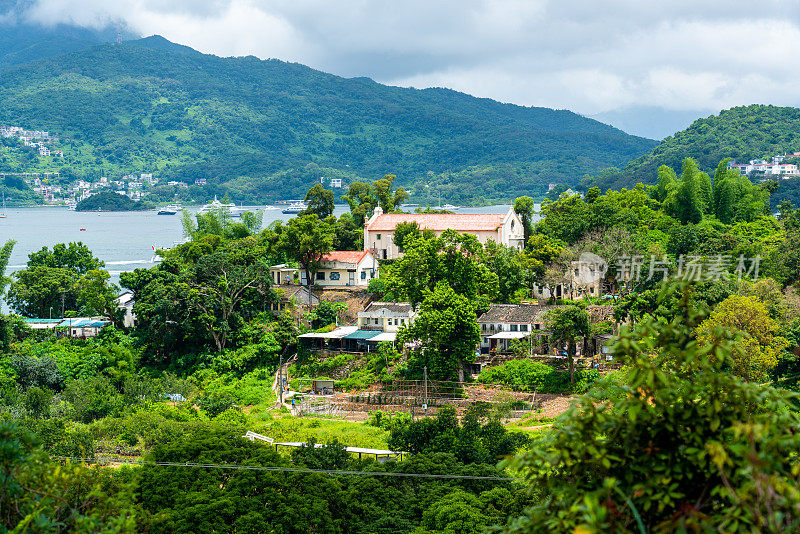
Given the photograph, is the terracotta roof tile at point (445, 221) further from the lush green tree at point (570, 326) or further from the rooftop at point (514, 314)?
the lush green tree at point (570, 326)

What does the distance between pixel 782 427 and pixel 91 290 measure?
31.3 meters

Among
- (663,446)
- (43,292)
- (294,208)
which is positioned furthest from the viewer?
(294,208)

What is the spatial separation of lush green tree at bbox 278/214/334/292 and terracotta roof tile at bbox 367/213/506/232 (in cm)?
637

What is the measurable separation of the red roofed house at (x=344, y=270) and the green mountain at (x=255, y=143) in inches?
3820

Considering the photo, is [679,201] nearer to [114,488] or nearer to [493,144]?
[114,488]

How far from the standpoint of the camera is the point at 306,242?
112 feet

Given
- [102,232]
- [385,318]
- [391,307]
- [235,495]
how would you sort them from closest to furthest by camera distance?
[235,495]
[385,318]
[391,307]
[102,232]

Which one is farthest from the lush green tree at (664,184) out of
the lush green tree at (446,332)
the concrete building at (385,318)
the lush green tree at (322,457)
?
the lush green tree at (322,457)

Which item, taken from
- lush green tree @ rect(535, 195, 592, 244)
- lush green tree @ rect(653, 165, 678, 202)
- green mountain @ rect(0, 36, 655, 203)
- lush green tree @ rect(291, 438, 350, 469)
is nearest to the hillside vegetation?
green mountain @ rect(0, 36, 655, 203)

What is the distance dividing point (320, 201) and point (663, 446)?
1593 inches

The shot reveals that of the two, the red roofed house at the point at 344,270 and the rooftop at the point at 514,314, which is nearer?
the rooftop at the point at 514,314

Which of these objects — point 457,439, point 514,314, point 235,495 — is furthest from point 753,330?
point 235,495

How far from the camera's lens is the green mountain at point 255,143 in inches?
5743
